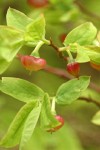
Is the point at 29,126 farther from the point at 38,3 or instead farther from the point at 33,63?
the point at 38,3

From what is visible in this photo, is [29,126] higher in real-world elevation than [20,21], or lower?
lower

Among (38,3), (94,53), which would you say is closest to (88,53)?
(94,53)

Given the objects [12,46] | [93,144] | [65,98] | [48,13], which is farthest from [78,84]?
[93,144]

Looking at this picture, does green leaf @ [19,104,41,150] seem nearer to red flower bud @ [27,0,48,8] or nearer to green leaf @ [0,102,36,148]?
green leaf @ [0,102,36,148]

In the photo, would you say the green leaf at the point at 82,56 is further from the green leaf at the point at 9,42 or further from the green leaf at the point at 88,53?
the green leaf at the point at 9,42

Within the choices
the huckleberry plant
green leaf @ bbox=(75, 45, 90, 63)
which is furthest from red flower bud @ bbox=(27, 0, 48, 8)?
green leaf @ bbox=(75, 45, 90, 63)

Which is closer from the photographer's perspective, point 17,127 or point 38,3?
point 17,127
